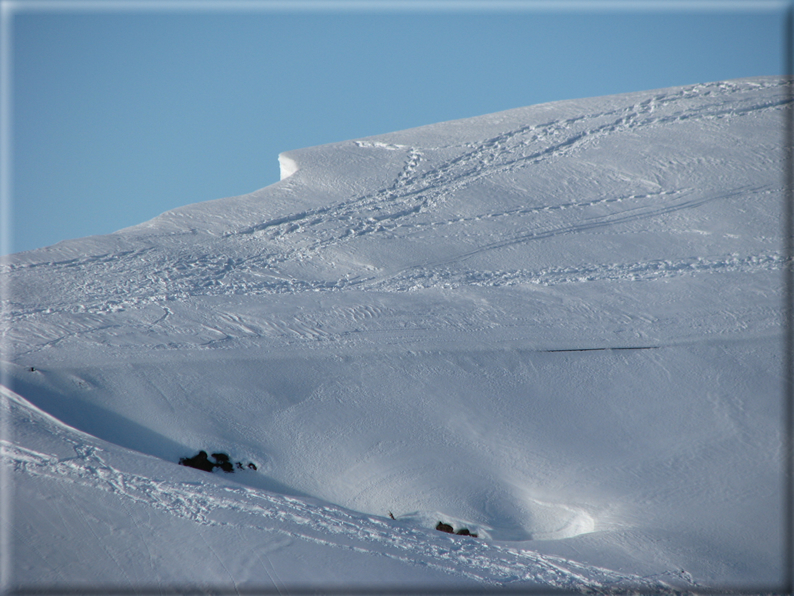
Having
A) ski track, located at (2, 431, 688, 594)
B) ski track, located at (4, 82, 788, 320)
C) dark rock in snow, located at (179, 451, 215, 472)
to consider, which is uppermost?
ski track, located at (4, 82, 788, 320)

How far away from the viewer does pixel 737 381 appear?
4.61 metres

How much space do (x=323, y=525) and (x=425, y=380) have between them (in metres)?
1.56

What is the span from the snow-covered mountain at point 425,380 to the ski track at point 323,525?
0.05 feet

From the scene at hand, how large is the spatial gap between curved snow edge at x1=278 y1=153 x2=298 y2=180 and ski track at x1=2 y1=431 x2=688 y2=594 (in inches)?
204

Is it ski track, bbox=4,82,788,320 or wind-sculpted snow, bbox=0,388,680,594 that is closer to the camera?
wind-sculpted snow, bbox=0,388,680,594

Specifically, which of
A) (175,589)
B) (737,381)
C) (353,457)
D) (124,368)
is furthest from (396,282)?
(175,589)

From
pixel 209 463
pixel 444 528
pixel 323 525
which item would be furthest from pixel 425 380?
pixel 209 463

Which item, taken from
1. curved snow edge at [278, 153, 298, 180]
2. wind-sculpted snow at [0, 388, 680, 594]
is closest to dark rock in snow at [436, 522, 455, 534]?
wind-sculpted snow at [0, 388, 680, 594]

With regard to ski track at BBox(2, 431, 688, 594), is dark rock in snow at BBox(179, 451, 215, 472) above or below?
above

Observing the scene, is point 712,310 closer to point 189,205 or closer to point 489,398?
point 489,398

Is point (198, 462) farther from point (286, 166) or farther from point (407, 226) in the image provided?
point (286, 166)

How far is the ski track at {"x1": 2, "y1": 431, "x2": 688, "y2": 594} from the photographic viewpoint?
3209mm

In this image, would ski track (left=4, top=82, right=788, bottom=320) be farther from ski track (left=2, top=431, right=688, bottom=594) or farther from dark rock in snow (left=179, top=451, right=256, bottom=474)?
ski track (left=2, top=431, right=688, bottom=594)

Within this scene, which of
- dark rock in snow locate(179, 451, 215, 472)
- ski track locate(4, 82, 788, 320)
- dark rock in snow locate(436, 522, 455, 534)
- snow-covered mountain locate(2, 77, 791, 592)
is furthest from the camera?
ski track locate(4, 82, 788, 320)
